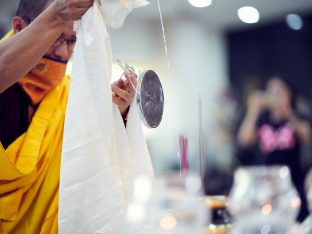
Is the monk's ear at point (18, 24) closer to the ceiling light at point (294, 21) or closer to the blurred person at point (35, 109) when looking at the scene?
the blurred person at point (35, 109)

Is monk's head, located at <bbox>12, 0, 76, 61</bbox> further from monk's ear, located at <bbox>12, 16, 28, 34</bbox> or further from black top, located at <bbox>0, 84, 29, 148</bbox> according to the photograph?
black top, located at <bbox>0, 84, 29, 148</bbox>

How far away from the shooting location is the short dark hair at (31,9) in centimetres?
112

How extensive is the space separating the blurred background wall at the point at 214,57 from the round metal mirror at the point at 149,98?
388 cm

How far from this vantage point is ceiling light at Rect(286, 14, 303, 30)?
517 cm

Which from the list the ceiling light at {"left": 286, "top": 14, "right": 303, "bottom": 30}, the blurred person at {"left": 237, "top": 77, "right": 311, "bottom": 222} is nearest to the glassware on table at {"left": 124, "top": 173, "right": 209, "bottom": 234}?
the blurred person at {"left": 237, "top": 77, "right": 311, "bottom": 222}

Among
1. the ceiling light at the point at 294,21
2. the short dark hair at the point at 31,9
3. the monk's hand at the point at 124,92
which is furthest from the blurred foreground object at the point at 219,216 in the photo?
the ceiling light at the point at 294,21

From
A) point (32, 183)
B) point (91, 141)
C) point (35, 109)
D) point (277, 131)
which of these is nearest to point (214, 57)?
point (277, 131)

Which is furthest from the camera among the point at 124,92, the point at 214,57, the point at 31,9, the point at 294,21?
the point at 214,57

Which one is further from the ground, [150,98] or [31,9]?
[31,9]

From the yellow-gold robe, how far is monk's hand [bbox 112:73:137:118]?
0.18 m

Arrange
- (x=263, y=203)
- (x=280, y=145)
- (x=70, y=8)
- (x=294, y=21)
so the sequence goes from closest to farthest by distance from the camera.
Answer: (x=70, y=8), (x=263, y=203), (x=280, y=145), (x=294, y=21)

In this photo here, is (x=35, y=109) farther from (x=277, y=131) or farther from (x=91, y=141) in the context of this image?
(x=277, y=131)

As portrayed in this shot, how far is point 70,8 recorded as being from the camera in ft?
2.87

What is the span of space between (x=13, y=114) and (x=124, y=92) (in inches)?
11.4
